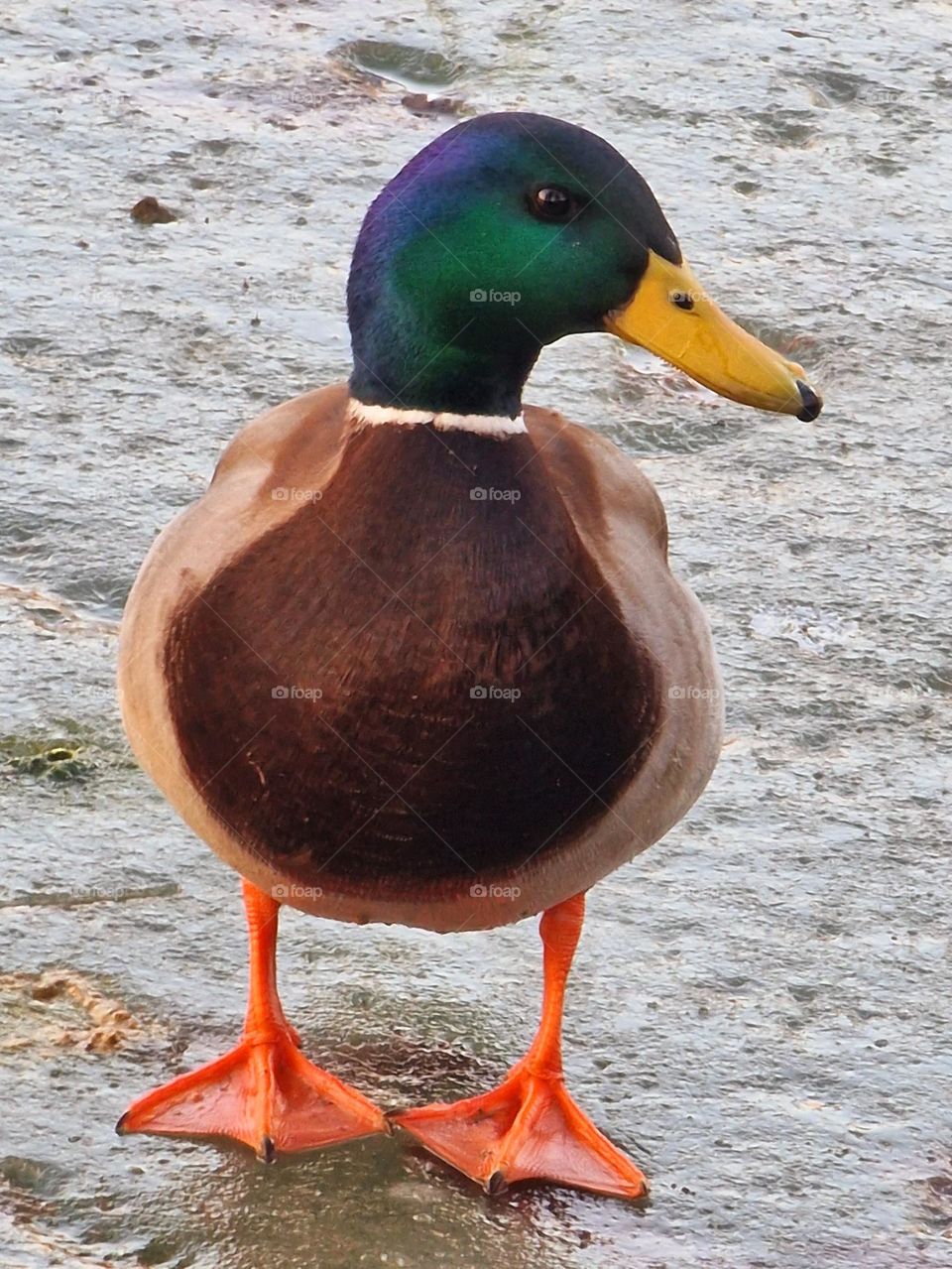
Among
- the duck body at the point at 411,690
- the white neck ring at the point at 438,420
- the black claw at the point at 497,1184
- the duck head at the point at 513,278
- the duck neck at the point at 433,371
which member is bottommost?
the black claw at the point at 497,1184

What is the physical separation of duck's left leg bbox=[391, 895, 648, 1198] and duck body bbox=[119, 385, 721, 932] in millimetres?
270

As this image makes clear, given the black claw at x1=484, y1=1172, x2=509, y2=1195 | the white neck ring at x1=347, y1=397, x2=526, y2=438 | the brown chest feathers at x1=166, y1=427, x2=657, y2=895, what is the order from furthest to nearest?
1. the black claw at x1=484, y1=1172, x2=509, y2=1195
2. the white neck ring at x1=347, y1=397, x2=526, y2=438
3. the brown chest feathers at x1=166, y1=427, x2=657, y2=895

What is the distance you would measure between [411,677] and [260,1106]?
0.79 metres

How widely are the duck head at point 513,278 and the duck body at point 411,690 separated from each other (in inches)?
4.3

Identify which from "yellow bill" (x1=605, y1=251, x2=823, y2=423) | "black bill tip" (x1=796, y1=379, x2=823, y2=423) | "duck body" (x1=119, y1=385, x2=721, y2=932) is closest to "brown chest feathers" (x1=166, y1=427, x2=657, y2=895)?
"duck body" (x1=119, y1=385, x2=721, y2=932)

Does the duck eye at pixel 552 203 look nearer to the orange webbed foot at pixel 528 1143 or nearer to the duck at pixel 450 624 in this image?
the duck at pixel 450 624

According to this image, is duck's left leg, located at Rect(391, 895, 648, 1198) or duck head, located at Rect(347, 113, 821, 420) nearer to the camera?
duck head, located at Rect(347, 113, 821, 420)

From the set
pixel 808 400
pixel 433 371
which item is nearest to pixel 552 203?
pixel 433 371

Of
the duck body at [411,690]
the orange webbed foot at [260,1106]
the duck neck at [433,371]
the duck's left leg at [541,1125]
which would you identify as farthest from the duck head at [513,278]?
the orange webbed foot at [260,1106]

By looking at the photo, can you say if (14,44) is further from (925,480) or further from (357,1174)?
(357,1174)

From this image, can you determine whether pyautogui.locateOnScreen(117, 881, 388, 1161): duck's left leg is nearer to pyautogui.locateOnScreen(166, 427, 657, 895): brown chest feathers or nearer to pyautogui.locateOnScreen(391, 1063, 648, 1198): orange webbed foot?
pyautogui.locateOnScreen(391, 1063, 648, 1198): orange webbed foot

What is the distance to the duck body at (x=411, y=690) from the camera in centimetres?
312

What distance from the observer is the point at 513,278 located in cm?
318

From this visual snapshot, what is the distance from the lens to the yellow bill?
3266 mm
